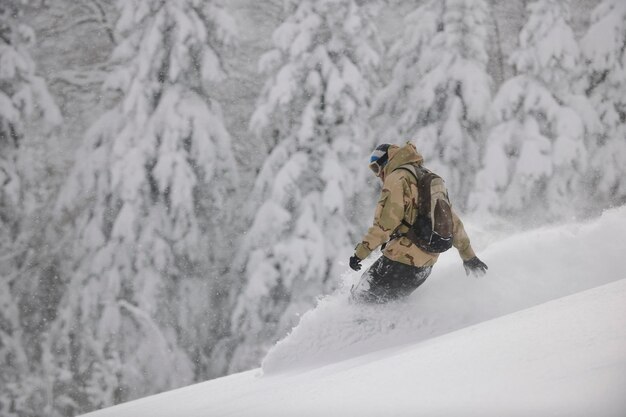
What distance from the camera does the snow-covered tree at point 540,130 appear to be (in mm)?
12789

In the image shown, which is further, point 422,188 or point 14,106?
point 14,106

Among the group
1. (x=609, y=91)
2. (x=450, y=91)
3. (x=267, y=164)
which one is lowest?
(x=267, y=164)

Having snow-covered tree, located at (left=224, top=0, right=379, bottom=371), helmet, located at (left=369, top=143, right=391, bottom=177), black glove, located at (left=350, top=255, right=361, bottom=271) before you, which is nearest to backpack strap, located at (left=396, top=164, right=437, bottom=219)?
helmet, located at (left=369, top=143, right=391, bottom=177)

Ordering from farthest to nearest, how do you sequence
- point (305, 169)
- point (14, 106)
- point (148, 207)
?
point (14, 106) → point (148, 207) → point (305, 169)

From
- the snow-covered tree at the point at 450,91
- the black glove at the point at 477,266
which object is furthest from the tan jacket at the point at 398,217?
the snow-covered tree at the point at 450,91

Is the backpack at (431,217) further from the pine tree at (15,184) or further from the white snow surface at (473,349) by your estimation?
the pine tree at (15,184)

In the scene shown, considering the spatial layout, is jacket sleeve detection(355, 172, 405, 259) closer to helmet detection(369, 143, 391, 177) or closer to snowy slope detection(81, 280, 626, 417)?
helmet detection(369, 143, 391, 177)

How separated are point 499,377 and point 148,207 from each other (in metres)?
11.4

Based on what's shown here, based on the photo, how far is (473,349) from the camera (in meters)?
3.25

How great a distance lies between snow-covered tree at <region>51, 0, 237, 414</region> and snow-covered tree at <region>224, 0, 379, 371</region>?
1384 mm

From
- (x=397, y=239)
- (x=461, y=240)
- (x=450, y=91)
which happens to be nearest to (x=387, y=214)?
(x=397, y=239)

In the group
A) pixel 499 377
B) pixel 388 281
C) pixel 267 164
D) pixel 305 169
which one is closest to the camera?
pixel 499 377

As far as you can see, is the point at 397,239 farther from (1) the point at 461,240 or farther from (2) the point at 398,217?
(1) the point at 461,240

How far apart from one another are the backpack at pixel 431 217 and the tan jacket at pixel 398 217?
0.17 ft
